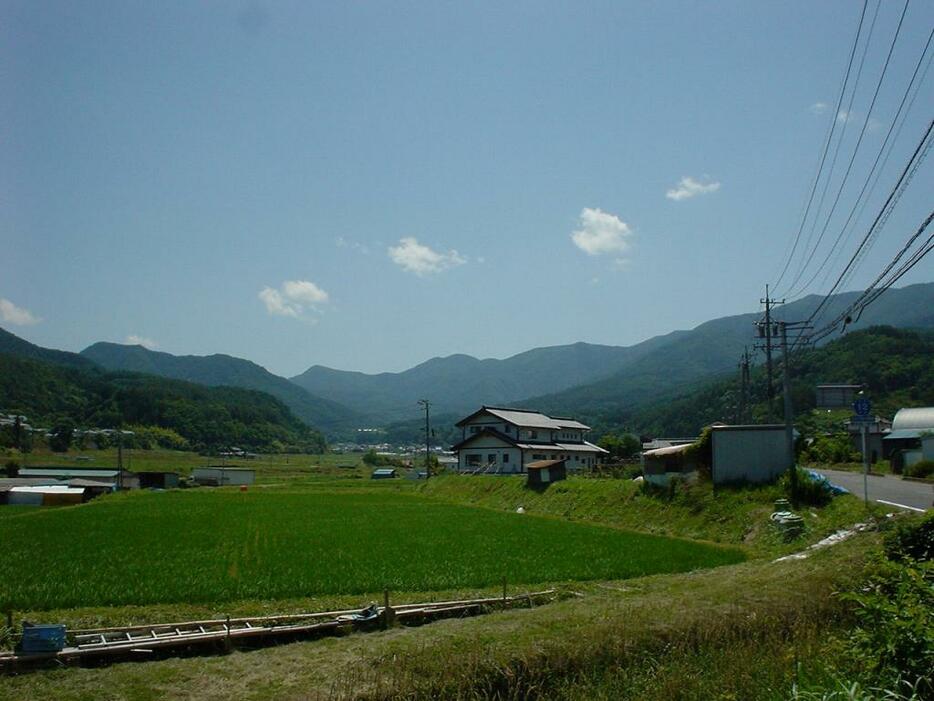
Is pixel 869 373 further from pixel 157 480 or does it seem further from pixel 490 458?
pixel 157 480

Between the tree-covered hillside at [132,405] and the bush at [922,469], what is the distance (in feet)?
329

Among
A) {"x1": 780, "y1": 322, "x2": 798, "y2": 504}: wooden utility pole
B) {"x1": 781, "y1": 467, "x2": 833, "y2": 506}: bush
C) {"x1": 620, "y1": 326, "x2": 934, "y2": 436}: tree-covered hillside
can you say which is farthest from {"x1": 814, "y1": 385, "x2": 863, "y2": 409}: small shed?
{"x1": 620, "y1": 326, "x2": 934, "y2": 436}: tree-covered hillside

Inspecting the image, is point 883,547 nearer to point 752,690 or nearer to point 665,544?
point 752,690

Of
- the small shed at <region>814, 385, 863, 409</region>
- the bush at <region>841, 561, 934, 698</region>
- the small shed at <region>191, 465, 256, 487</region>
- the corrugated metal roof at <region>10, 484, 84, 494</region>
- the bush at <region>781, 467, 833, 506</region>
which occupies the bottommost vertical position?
the small shed at <region>191, 465, 256, 487</region>

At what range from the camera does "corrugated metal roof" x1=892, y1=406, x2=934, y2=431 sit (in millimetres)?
43875

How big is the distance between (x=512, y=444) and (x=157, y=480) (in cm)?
4276

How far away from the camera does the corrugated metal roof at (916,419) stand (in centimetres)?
4388

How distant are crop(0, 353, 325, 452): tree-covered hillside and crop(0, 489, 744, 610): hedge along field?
8764 cm

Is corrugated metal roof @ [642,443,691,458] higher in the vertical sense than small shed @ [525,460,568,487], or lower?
higher

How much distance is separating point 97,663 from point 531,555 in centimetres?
1173

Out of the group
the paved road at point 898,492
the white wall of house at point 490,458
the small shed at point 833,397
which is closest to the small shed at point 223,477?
the white wall of house at point 490,458

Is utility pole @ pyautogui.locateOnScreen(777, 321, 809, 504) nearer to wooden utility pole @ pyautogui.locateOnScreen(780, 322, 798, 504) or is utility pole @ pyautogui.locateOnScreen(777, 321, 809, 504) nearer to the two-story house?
wooden utility pole @ pyautogui.locateOnScreen(780, 322, 798, 504)

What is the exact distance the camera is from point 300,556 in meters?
18.8

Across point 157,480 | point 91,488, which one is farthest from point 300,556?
point 157,480
